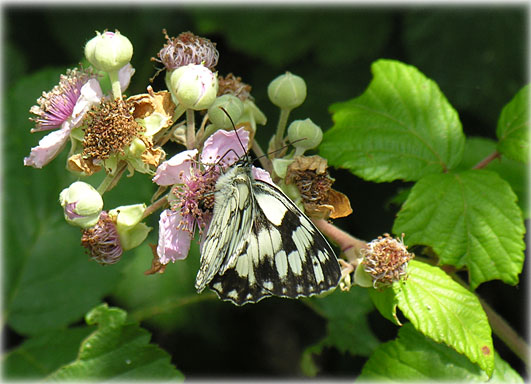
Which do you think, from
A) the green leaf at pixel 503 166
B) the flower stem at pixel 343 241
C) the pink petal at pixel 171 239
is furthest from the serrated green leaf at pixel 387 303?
the green leaf at pixel 503 166

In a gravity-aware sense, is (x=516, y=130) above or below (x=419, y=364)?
above

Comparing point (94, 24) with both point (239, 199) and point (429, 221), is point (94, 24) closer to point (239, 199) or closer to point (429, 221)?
point (239, 199)

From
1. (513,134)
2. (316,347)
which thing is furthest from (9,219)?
(513,134)

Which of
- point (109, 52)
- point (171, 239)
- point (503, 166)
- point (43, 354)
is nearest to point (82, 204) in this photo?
point (171, 239)

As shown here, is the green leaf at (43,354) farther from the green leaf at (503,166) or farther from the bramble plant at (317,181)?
the green leaf at (503,166)

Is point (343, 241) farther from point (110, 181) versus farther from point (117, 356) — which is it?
point (117, 356)
